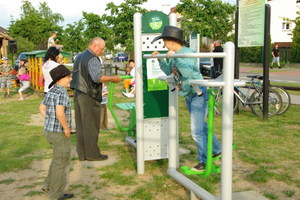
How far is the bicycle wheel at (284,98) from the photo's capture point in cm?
826

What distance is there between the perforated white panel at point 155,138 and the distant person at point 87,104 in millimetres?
875

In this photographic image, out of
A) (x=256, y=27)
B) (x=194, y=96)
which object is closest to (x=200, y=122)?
(x=194, y=96)

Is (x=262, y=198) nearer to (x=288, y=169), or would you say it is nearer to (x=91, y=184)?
(x=288, y=169)

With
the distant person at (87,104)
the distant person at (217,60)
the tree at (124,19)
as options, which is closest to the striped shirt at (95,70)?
the distant person at (87,104)

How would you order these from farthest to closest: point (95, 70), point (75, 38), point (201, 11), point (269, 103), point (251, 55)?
1. point (251, 55)
2. point (75, 38)
3. point (201, 11)
4. point (269, 103)
5. point (95, 70)

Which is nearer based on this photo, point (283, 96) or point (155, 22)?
point (155, 22)

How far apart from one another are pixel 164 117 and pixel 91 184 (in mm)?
1348

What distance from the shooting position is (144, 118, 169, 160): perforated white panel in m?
4.85

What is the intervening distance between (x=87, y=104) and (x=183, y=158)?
1.65 m

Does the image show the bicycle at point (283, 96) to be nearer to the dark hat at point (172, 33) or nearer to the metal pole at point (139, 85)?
the metal pole at point (139, 85)

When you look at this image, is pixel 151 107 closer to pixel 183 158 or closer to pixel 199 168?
pixel 183 158

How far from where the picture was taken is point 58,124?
3693mm

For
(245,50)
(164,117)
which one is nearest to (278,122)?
(164,117)

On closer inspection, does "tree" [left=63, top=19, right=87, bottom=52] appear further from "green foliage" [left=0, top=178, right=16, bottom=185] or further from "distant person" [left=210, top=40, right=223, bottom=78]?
"green foliage" [left=0, top=178, right=16, bottom=185]
